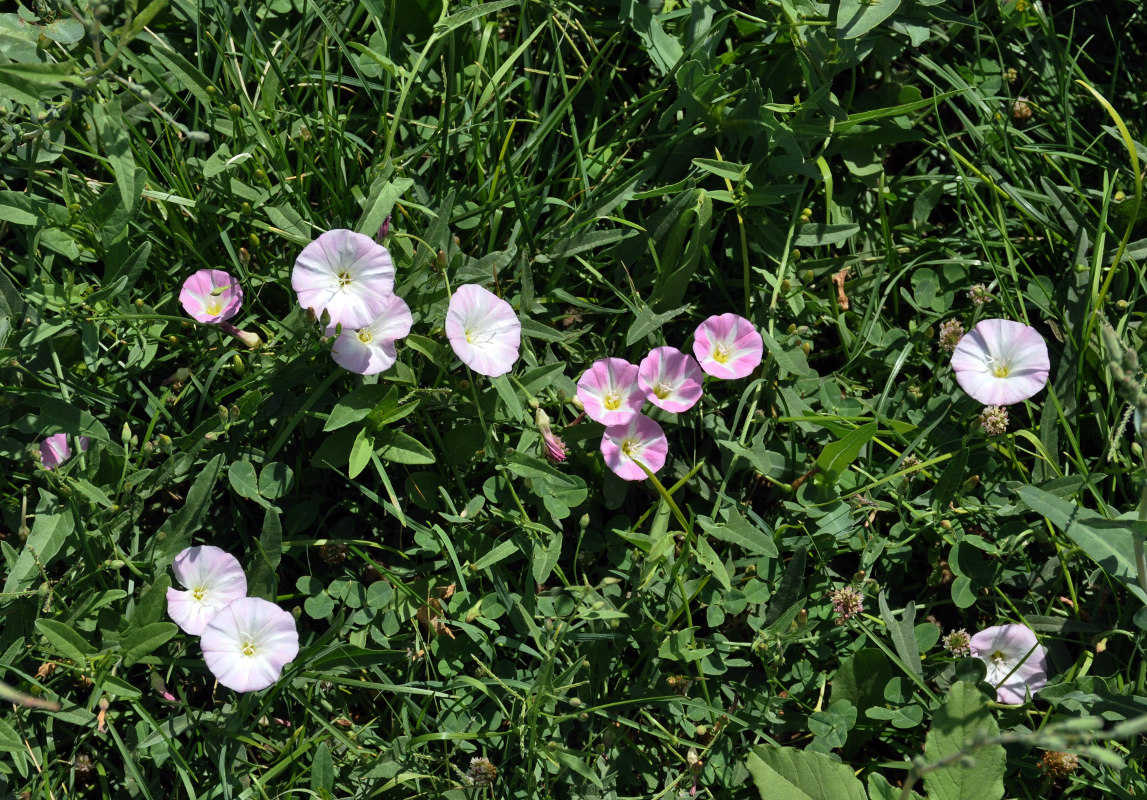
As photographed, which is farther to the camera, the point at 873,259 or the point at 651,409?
the point at 873,259

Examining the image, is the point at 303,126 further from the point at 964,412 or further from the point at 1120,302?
the point at 1120,302

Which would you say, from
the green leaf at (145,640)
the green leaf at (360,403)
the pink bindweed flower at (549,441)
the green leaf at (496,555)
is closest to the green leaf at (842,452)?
the pink bindweed flower at (549,441)

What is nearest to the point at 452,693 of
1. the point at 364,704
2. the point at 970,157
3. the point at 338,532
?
the point at 364,704

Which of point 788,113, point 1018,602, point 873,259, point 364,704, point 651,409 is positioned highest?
point 788,113

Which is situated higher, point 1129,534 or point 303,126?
point 303,126

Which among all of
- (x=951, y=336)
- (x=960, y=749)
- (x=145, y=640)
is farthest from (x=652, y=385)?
(x=145, y=640)

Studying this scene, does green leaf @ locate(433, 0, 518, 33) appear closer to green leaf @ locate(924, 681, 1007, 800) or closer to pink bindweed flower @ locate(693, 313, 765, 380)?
pink bindweed flower @ locate(693, 313, 765, 380)
